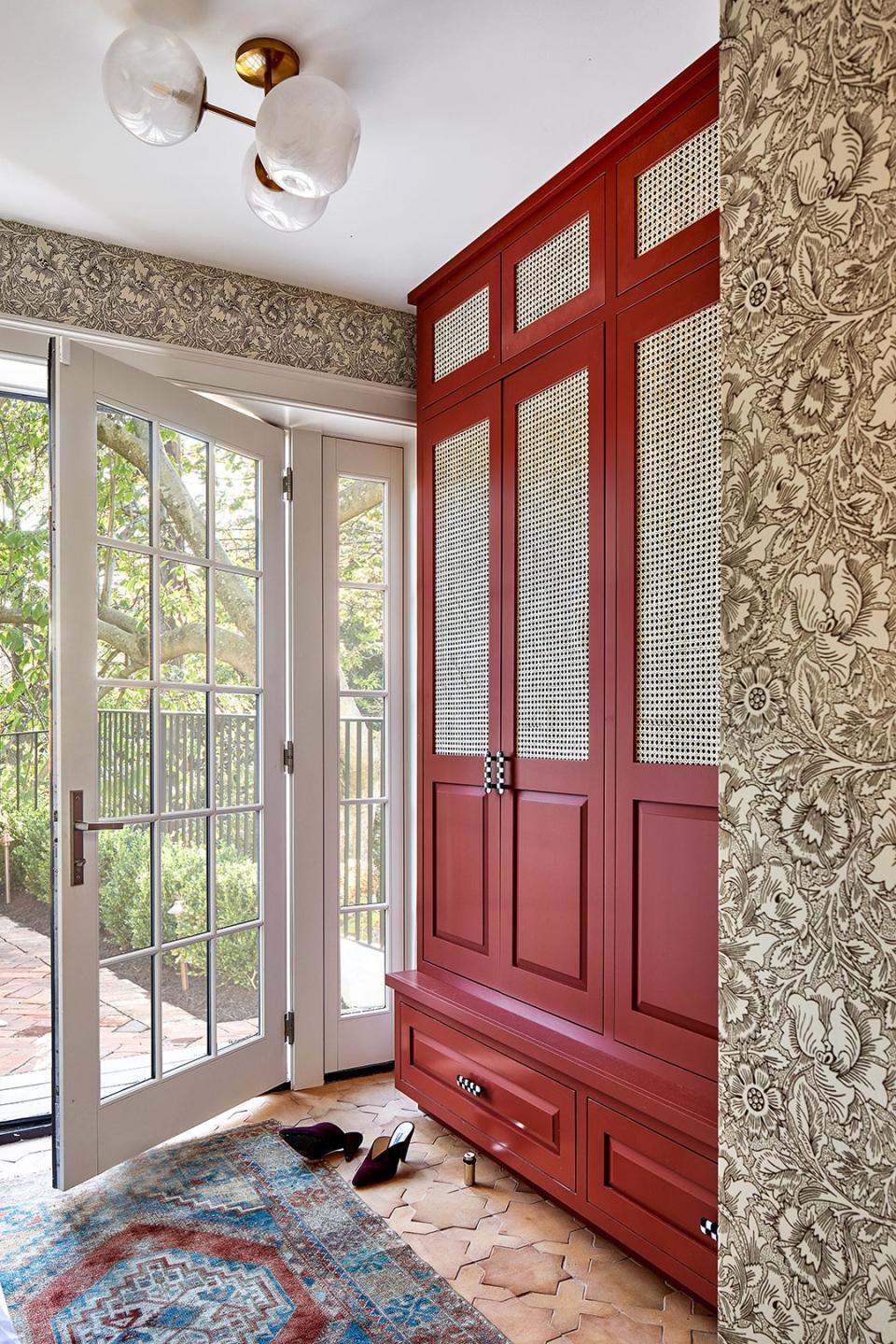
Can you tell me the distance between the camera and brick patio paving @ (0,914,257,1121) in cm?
257

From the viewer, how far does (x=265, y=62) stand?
199cm

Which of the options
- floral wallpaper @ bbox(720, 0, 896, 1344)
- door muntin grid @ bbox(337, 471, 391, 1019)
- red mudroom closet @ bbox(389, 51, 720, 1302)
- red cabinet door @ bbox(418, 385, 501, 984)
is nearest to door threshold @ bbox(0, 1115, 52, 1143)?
door muntin grid @ bbox(337, 471, 391, 1019)

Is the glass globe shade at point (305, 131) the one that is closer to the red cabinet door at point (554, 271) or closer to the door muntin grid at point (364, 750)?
the red cabinet door at point (554, 271)

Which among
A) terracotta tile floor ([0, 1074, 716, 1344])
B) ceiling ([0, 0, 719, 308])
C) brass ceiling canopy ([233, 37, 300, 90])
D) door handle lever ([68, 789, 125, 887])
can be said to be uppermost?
brass ceiling canopy ([233, 37, 300, 90])

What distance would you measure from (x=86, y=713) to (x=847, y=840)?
1985 millimetres

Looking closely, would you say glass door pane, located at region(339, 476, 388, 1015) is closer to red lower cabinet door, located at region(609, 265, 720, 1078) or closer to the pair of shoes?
the pair of shoes

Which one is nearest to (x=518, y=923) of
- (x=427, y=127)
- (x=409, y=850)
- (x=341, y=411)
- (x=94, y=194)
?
(x=409, y=850)

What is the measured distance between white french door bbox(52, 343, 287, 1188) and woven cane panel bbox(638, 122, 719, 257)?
4.67ft

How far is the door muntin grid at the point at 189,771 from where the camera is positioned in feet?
8.64

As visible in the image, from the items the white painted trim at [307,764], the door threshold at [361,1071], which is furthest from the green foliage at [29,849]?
the door threshold at [361,1071]

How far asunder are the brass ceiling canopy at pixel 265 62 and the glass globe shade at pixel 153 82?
0.18 m

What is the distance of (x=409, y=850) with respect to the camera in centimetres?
348

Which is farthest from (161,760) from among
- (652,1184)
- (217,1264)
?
(652,1184)

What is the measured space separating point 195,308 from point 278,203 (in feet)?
3.11
